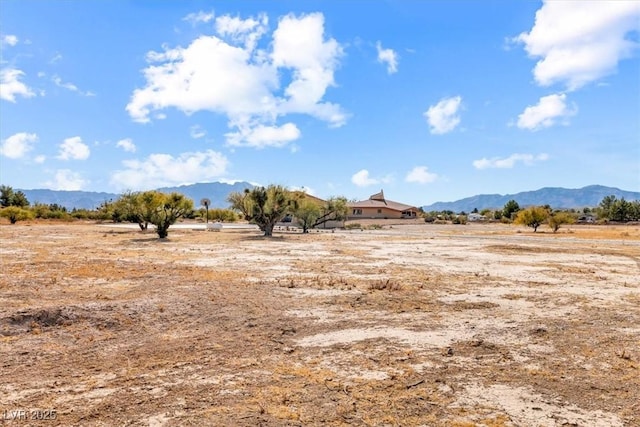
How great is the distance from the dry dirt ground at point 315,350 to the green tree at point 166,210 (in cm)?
1854

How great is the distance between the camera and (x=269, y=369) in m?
6.02

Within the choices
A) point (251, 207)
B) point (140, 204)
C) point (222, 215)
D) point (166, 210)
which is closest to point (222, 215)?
point (222, 215)

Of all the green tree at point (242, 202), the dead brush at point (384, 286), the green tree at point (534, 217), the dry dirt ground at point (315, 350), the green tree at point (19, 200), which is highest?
the green tree at point (19, 200)

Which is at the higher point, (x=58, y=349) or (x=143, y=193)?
(x=143, y=193)

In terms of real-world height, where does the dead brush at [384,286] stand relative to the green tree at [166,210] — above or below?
below

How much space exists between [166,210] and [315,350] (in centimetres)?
2976

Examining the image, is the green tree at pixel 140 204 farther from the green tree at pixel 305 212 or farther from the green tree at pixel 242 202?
the green tree at pixel 305 212

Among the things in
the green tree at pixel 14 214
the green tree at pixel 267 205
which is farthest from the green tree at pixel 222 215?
the green tree at pixel 267 205

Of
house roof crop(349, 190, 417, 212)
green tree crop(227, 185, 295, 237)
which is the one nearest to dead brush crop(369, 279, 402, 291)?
green tree crop(227, 185, 295, 237)

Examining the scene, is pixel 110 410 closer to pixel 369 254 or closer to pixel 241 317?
pixel 241 317

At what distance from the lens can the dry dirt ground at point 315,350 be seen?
15.8 ft

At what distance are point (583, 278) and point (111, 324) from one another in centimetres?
1422

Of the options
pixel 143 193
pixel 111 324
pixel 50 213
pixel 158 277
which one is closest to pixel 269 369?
pixel 111 324

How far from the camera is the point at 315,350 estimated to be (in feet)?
22.6
